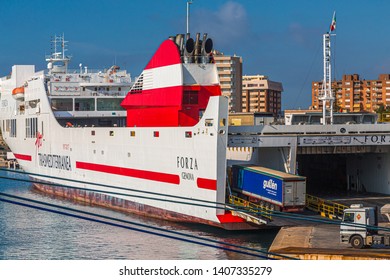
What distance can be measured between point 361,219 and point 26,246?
1115 cm

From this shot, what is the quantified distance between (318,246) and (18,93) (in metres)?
29.5

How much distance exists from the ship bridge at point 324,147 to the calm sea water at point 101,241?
309cm

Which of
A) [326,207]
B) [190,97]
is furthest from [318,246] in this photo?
[190,97]

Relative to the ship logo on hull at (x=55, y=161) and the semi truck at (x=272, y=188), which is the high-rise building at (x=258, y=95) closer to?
the ship logo on hull at (x=55, y=161)

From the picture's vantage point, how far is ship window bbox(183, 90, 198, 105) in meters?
28.6

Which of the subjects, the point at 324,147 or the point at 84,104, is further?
the point at 84,104

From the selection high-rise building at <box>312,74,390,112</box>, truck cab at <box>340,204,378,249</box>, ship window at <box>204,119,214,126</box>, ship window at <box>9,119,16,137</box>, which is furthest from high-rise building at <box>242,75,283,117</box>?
truck cab at <box>340,204,378,249</box>

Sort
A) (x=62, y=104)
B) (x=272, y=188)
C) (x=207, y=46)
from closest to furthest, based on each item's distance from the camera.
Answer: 1. (x=272, y=188)
2. (x=207, y=46)
3. (x=62, y=104)

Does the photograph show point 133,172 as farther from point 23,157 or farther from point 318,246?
point 23,157

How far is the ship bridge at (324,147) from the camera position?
2589cm

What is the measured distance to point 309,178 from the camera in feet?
108

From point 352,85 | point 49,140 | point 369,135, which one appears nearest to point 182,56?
point 369,135

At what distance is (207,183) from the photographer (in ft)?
83.2
